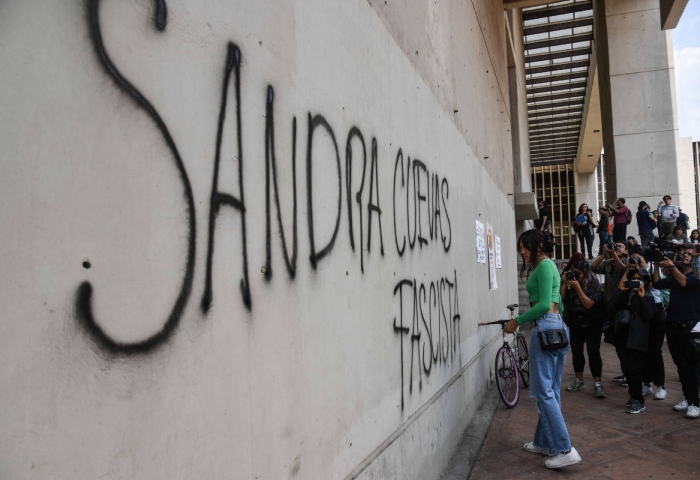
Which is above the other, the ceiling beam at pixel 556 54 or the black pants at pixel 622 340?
the ceiling beam at pixel 556 54

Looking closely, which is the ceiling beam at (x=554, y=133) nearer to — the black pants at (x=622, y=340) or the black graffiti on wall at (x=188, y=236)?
the black pants at (x=622, y=340)

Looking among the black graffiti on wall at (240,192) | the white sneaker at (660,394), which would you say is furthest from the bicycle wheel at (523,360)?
the black graffiti on wall at (240,192)

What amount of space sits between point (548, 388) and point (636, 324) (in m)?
2.16

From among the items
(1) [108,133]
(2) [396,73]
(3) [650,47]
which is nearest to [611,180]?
(3) [650,47]

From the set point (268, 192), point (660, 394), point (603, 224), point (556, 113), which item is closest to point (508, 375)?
point (660, 394)

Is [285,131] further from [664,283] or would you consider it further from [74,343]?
[664,283]

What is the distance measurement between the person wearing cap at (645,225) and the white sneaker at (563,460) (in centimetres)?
1137

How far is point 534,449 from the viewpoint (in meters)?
4.65

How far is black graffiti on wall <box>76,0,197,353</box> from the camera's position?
1.26m

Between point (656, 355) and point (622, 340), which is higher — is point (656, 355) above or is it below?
below

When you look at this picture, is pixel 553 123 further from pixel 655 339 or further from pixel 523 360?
pixel 655 339

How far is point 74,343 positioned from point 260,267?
0.78 metres

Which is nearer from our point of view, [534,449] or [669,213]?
[534,449]

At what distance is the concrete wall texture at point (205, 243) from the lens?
45.6 inches
